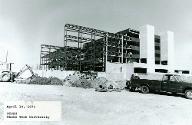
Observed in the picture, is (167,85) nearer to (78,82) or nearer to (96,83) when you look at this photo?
(96,83)

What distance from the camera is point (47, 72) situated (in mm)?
38438

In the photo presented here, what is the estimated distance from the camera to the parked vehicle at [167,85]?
1442cm

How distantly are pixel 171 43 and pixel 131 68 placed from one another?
20.2m

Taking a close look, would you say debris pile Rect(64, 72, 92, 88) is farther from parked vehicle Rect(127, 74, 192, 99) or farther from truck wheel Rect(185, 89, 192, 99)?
truck wheel Rect(185, 89, 192, 99)

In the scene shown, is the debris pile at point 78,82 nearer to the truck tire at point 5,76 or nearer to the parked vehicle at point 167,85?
the parked vehicle at point 167,85

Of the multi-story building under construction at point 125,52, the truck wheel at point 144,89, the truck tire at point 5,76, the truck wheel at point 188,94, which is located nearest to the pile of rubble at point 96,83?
the truck wheel at point 144,89

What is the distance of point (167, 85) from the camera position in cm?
1516

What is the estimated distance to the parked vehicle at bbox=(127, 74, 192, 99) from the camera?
1442cm

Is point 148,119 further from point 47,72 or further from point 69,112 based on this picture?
point 47,72

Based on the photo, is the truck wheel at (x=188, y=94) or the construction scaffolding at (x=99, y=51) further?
the construction scaffolding at (x=99, y=51)

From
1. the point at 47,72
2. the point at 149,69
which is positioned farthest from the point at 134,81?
the point at 149,69

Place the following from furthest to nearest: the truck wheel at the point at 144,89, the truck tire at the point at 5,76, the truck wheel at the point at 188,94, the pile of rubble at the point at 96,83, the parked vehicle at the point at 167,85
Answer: the truck tire at the point at 5,76, the pile of rubble at the point at 96,83, the truck wheel at the point at 144,89, the parked vehicle at the point at 167,85, the truck wheel at the point at 188,94

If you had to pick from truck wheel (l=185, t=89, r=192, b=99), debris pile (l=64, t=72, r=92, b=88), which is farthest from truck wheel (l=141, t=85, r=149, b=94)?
debris pile (l=64, t=72, r=92, b=88)

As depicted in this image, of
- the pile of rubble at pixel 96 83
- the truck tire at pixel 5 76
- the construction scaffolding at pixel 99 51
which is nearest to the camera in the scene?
the pile of rubble at pixel 96 83
